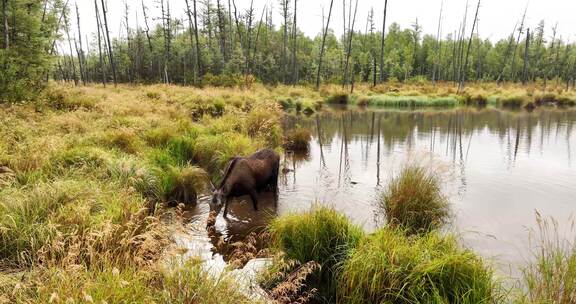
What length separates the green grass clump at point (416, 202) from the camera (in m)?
6.29

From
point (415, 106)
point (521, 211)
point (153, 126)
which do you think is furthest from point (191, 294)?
point (415, 106)

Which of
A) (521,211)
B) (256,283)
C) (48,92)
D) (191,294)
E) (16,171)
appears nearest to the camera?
(191,294)

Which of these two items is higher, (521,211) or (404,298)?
(404,298)

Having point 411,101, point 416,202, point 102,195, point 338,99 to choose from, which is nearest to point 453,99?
point 411,101

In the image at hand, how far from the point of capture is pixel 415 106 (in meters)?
31.6

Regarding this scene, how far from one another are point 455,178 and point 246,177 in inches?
219

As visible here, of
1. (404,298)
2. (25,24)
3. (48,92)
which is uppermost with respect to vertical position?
(25,24)

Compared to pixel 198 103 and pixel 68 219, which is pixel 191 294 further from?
pixel 198 103

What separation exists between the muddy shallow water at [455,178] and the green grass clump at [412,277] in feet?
4.56

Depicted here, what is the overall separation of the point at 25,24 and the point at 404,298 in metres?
18.1

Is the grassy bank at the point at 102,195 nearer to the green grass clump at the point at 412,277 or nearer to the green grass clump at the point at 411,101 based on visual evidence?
the green grass clump at the point at 412,277

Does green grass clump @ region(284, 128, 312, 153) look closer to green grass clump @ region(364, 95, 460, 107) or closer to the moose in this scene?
the moose

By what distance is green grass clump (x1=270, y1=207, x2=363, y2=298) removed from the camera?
15.0 ft

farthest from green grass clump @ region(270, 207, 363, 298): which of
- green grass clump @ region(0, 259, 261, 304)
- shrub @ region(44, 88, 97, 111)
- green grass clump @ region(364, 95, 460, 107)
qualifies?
green grass clump @ region(364, 95, 460, 107)
